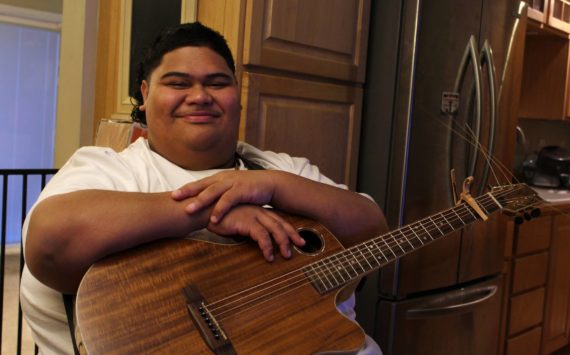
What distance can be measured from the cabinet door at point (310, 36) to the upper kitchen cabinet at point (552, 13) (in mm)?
1440

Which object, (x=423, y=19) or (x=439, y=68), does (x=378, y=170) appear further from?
(x=423, y=19)

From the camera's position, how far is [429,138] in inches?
73.0

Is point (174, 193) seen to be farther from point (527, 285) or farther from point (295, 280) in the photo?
point (527, 285)

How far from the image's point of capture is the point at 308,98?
1.77 meters

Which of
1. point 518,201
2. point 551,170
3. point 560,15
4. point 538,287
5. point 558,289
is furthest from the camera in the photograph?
point 551,170

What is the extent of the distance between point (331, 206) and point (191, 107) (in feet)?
1.25

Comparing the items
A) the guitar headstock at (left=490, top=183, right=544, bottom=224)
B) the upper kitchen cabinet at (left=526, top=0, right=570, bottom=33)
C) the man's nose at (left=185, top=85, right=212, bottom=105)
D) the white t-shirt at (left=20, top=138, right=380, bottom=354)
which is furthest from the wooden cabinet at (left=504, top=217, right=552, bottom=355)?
the man's nose at (left=185, top=85, right=212, bottom=105)

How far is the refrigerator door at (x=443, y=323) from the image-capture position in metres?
1.84

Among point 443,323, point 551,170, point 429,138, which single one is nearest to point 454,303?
point 443,323

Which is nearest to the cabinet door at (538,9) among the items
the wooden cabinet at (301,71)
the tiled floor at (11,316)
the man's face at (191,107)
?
the wooden cabinet at (301,71)

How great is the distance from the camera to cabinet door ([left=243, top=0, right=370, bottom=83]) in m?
1.58

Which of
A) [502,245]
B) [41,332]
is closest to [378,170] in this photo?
[502,245]

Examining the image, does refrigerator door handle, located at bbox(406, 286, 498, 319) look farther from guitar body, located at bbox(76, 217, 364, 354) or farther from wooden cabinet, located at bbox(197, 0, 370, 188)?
guitar body, located at bbox(76, 217, 364, 354)

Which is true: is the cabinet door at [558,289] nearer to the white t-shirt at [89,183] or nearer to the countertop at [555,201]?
the countertop at [555,201]
